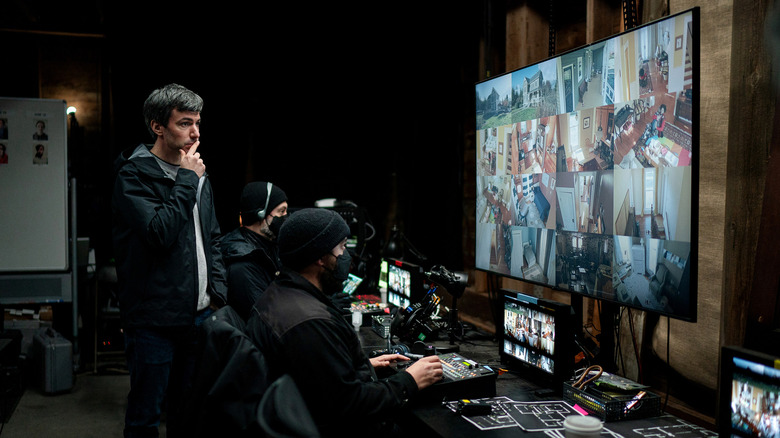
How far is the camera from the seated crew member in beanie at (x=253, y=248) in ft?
9.77

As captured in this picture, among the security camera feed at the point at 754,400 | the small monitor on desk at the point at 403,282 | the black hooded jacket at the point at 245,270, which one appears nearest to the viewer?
the security camera feed at the point at 754,400

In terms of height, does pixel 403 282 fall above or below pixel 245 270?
below

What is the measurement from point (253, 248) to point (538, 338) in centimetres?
153

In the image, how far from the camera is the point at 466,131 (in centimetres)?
479

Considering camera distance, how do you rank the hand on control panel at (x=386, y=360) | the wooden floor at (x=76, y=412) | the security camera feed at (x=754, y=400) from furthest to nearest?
the wooden floor at (x=76, y=412)
the hand on control panel at (x=386, y=360)
the security camera feed at (x=754, y=400)

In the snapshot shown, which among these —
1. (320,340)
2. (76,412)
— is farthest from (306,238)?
(76,412)

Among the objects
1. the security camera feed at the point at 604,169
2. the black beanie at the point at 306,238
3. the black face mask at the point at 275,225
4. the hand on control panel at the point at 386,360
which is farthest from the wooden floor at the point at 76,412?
the security camera feed at the point at 604,169

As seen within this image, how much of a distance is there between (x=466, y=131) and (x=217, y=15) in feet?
10.3

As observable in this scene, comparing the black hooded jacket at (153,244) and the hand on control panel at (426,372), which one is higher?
the black hooded jacket at (153,244)

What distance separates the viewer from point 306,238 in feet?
6.29

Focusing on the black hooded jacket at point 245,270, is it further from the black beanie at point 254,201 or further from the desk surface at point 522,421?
the desk surface at point 522,421

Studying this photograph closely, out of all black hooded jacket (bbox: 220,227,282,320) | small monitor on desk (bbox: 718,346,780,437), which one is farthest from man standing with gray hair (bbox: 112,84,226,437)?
small monitor on desk (bbox: 718,346,780,437)

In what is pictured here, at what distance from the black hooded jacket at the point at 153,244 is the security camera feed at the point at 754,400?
195 centimetres

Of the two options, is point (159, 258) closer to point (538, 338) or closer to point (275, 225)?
point (275, 225)
